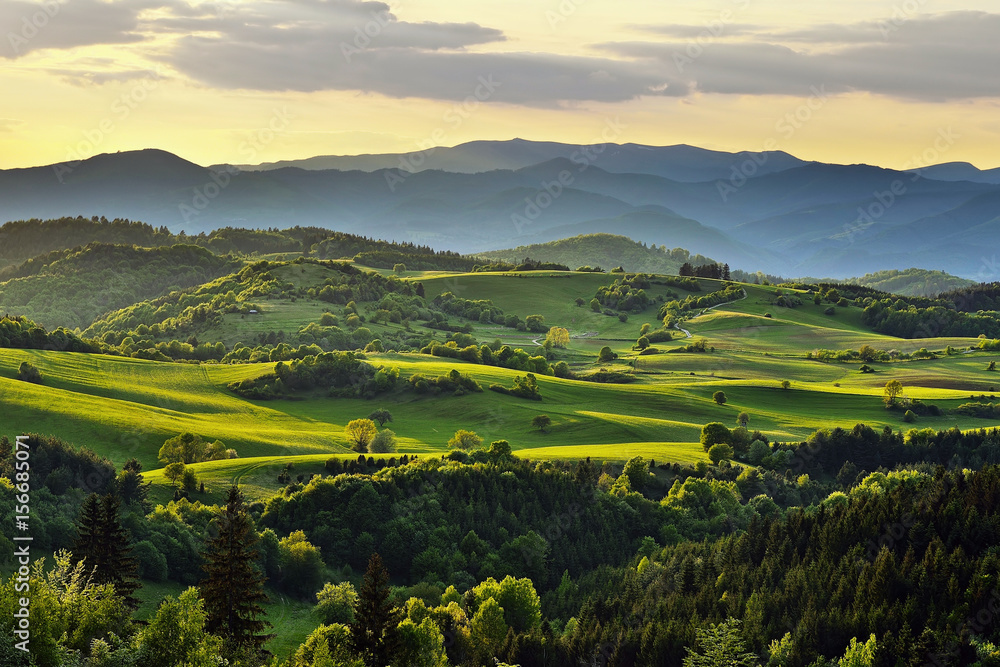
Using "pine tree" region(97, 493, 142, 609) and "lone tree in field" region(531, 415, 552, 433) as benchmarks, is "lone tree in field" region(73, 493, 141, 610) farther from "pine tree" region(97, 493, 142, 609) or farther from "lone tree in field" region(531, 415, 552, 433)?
"lone tree in field" region(531, 415, 552, 433)

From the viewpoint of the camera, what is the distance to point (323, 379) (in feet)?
579

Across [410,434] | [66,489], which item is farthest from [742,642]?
[410,434]

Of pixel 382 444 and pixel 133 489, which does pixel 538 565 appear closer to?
pixel 382 444

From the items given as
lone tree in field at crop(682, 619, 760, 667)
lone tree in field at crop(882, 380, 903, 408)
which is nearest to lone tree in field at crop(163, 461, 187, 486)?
lone tree in field at crop(682, 619, 760, 667)

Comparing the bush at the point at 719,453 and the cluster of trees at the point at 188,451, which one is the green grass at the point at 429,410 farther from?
the bush at the point at 719,453

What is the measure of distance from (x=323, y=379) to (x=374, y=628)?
414 ft

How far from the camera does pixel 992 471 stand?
7262 centimetres

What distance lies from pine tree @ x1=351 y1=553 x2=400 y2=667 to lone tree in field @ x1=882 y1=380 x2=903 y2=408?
132191 mm

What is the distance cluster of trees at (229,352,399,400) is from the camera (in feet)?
557

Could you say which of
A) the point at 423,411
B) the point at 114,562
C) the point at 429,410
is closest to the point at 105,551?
the point at 114,562

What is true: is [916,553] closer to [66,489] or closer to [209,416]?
[66,489]

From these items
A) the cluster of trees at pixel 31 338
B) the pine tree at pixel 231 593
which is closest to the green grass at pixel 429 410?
the cluster of trees at pixel 31 338

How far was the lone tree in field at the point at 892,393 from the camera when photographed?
16235 centimetres

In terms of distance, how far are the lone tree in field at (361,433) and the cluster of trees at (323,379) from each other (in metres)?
37.1
